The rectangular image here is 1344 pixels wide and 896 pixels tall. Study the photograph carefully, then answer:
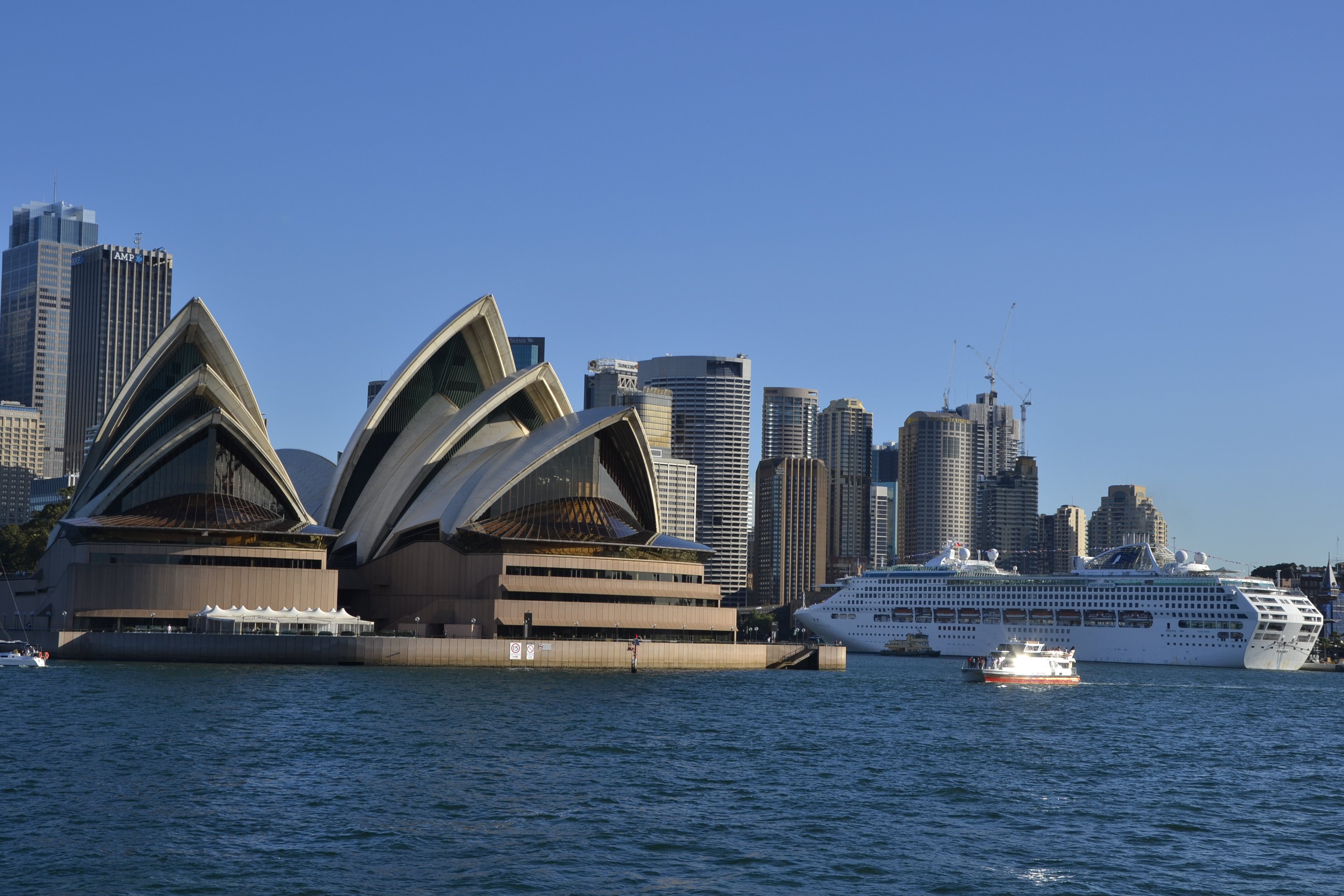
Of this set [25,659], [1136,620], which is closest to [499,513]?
[25,659]

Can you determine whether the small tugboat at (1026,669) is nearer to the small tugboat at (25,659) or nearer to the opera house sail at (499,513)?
the opera house sail at (499,513)

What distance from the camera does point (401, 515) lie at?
288 ft

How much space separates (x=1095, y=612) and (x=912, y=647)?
1769 centimetres

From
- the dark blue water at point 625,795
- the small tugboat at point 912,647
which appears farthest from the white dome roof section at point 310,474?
the small tugboat at point 912,647

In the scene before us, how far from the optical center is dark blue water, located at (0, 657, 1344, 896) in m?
25.8

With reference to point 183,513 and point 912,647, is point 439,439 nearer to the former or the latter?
point 183,513

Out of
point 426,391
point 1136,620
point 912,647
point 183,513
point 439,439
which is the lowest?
point 912,647

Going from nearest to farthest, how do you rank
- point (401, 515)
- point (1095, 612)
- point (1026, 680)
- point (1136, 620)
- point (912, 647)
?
point (1026, 680) → point (401, 515) → point (1136, 620) → point (1095, 612) → point (912, 647)

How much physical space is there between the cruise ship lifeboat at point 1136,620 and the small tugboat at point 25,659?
302 feet

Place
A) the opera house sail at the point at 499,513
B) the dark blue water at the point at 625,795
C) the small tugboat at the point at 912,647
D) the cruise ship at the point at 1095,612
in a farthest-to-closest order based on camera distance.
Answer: the small tugboat at the point at 912,647 < the cruise ship at the point at 1095,612 < the opera house sail at the point at 499,513 < the dark blue water at the point at 625,795

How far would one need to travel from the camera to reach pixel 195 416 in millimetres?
84688

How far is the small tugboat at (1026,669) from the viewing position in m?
84.4

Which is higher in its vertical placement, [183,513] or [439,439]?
[439,439]

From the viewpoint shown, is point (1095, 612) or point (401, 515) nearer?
point (401, 515)
